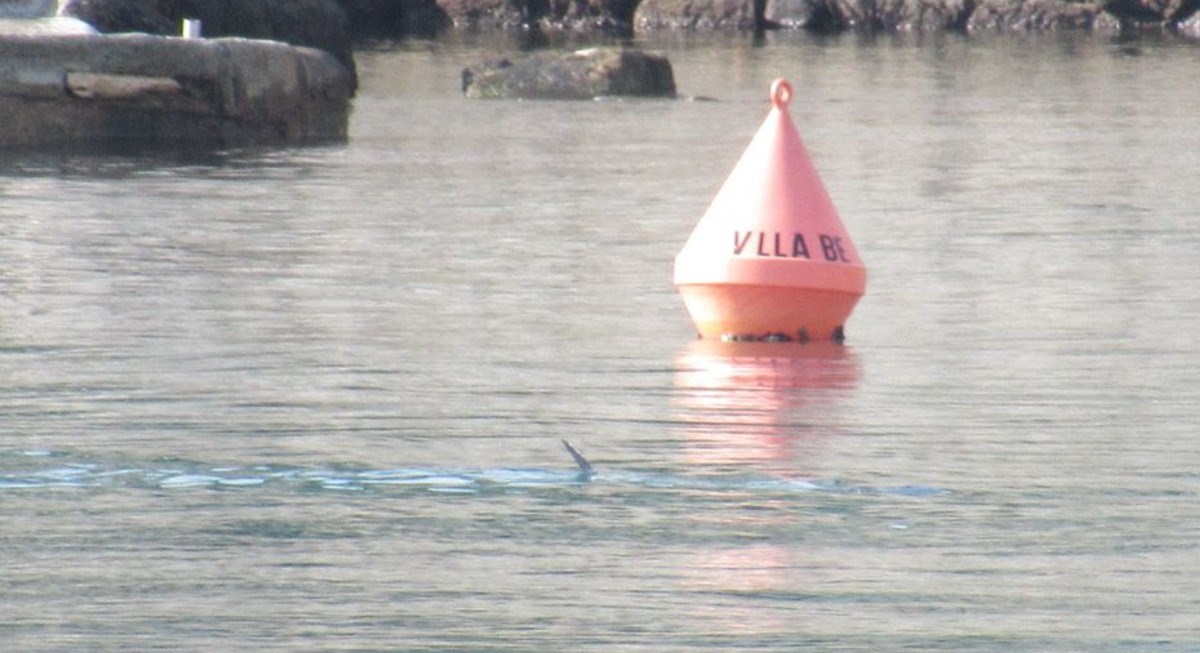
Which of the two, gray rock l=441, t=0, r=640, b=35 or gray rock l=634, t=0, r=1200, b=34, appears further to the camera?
gray rock l=441, t=0, r=640, b=35

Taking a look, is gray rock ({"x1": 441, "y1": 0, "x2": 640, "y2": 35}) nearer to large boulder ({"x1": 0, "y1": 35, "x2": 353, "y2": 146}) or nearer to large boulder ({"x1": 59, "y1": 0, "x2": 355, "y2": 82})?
large boulder ({"x1": 59, "y1": 0, "x2": 355, "y2": 82})

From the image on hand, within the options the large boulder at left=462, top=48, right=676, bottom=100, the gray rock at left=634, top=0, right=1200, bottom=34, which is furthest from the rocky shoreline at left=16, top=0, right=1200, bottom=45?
the large boulder at left=462, top=48, right=676, bottom=100

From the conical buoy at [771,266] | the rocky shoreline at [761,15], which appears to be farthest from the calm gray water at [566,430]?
the rocky shoreline at [761,15]

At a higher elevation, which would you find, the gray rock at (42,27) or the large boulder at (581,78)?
the gray rock at (42,27)

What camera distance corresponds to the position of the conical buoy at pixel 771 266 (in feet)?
28.5

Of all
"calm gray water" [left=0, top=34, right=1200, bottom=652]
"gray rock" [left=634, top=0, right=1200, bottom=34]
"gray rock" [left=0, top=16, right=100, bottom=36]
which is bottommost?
"gray rock" [left=634, top=0, right=1200, bottom=34]

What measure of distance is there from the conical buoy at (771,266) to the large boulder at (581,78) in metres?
17.3

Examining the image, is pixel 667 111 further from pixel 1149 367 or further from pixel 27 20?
pixel 1149 367

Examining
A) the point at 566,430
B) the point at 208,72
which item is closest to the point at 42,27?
the point at 208,72

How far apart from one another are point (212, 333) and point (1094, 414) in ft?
10.0

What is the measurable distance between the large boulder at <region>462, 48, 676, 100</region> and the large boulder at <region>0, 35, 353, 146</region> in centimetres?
700

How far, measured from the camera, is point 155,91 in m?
17.9

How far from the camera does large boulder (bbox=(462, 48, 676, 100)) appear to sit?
86.2 ft

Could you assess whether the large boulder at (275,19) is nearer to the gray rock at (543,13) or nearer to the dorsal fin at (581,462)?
the dorsal fin at (581,462)
